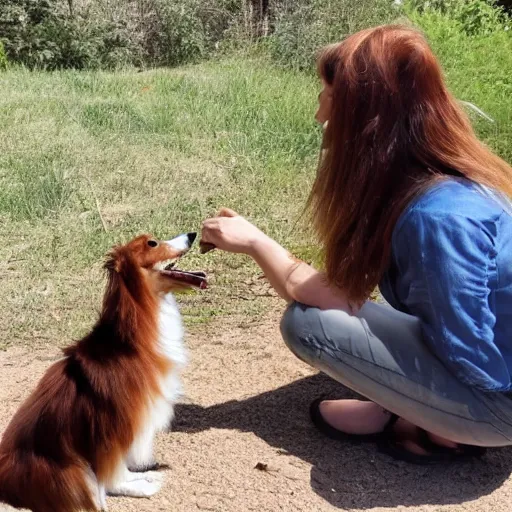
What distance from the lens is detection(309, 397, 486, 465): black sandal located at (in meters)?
3.01

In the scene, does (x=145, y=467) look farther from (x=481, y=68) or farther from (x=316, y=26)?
(x=316, y=26)

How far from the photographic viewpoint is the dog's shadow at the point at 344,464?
2.87m

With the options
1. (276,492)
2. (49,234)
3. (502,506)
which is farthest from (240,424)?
(49,234)

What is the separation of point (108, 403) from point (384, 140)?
49.1 inches

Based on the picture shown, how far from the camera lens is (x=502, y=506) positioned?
2.82 metres

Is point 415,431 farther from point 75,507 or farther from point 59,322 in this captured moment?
point 59,322

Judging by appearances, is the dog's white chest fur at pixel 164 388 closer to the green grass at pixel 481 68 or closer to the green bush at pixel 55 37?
the green grass at pixel 481 68

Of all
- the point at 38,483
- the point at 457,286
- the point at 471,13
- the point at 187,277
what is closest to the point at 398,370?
the point at 457,286

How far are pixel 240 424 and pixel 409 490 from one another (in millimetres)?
766

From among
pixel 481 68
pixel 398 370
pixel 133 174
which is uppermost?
pixel 481 68

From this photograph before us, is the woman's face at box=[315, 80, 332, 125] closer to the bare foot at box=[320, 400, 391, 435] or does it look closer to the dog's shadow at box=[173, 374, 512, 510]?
the bare foot at box=[320, 400, 391, 435]

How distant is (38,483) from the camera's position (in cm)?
251

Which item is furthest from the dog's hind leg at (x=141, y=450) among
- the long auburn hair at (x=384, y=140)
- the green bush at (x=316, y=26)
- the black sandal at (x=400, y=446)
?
the green bush at (x=316, y=26)

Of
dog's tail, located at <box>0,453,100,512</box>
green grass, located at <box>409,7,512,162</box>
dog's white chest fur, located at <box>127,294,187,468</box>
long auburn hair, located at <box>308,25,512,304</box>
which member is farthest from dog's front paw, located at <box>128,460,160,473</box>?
green grass, located at <box>409,7,512,162</box>
